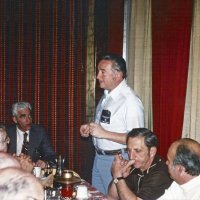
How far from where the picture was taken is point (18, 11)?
16.6 ft

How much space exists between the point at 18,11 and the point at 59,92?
1.16 meters

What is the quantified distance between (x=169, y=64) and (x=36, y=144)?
1.66 m

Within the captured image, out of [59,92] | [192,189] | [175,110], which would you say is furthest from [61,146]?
[192,189]

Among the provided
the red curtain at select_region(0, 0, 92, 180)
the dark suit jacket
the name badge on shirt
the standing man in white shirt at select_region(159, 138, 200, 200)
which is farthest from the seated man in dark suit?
the standing man in white shirt at select_region(159, 138, 200, 200)

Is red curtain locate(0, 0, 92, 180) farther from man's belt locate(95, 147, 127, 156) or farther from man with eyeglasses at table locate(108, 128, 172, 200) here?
man with eyeglasses at table locate(108, 128, 172, 200)

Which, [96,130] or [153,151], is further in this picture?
[96,130]

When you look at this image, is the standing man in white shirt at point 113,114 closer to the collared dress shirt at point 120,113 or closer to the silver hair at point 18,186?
the collared dress shirt at point 120,113

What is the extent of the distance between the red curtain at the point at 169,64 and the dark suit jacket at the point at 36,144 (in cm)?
127

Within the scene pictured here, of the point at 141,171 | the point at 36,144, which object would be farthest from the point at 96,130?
the point at 36,144

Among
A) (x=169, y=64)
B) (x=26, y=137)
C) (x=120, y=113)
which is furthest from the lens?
(x=169, y=64)

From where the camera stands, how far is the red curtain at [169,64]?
4141mm

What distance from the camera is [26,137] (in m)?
4.05

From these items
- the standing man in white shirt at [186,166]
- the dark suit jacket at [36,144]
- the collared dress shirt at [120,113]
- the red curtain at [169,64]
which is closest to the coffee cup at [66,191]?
the standing man in white shirt at [186,166]

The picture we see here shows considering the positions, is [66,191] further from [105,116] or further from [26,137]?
[26,137]
